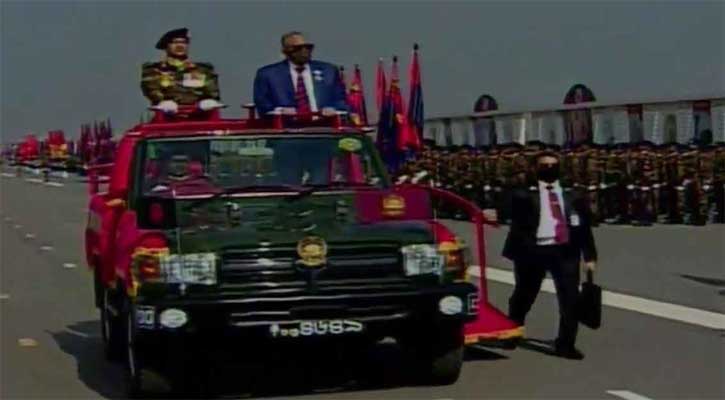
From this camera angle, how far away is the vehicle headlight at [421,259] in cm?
1009

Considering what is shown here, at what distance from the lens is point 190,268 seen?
385 inches

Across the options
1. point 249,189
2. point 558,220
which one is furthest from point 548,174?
point 249,189

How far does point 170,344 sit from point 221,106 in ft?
12.6

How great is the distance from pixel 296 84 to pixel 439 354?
283 centimetres

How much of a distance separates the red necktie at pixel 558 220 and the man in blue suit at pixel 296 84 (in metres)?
1.76

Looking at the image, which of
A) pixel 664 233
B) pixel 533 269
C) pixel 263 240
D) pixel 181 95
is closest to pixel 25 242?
pixel 664 233

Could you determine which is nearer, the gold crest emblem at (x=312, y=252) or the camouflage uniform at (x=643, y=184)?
the gold crest emblem at (x=312, y=252)

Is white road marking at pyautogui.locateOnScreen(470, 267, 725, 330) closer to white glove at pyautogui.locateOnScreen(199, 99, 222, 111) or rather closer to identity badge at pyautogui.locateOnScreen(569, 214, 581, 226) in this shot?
identity badge at pyautogui.locateOnScreen(569, 214, 581, 226)

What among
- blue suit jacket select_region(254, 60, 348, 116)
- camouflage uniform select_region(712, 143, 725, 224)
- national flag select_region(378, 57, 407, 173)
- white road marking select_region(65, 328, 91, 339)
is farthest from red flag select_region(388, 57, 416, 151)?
blue suit jacket select_region(254, 60, 348, 116)

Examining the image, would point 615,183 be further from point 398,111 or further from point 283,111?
point 283,111

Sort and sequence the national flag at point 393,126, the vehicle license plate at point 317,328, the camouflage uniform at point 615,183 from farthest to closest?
the camouflage uniform at point 615,183
the national flag at point 393,126
the vehicle license plate at point 317,328

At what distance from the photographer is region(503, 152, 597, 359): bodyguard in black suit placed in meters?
12.3

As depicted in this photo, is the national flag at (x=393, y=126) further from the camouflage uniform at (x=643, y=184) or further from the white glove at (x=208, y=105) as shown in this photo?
the white glove at (x=208, y=105)

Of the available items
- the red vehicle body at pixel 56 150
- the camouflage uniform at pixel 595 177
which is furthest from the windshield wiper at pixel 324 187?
the red vehicle body at pixel 56 150
